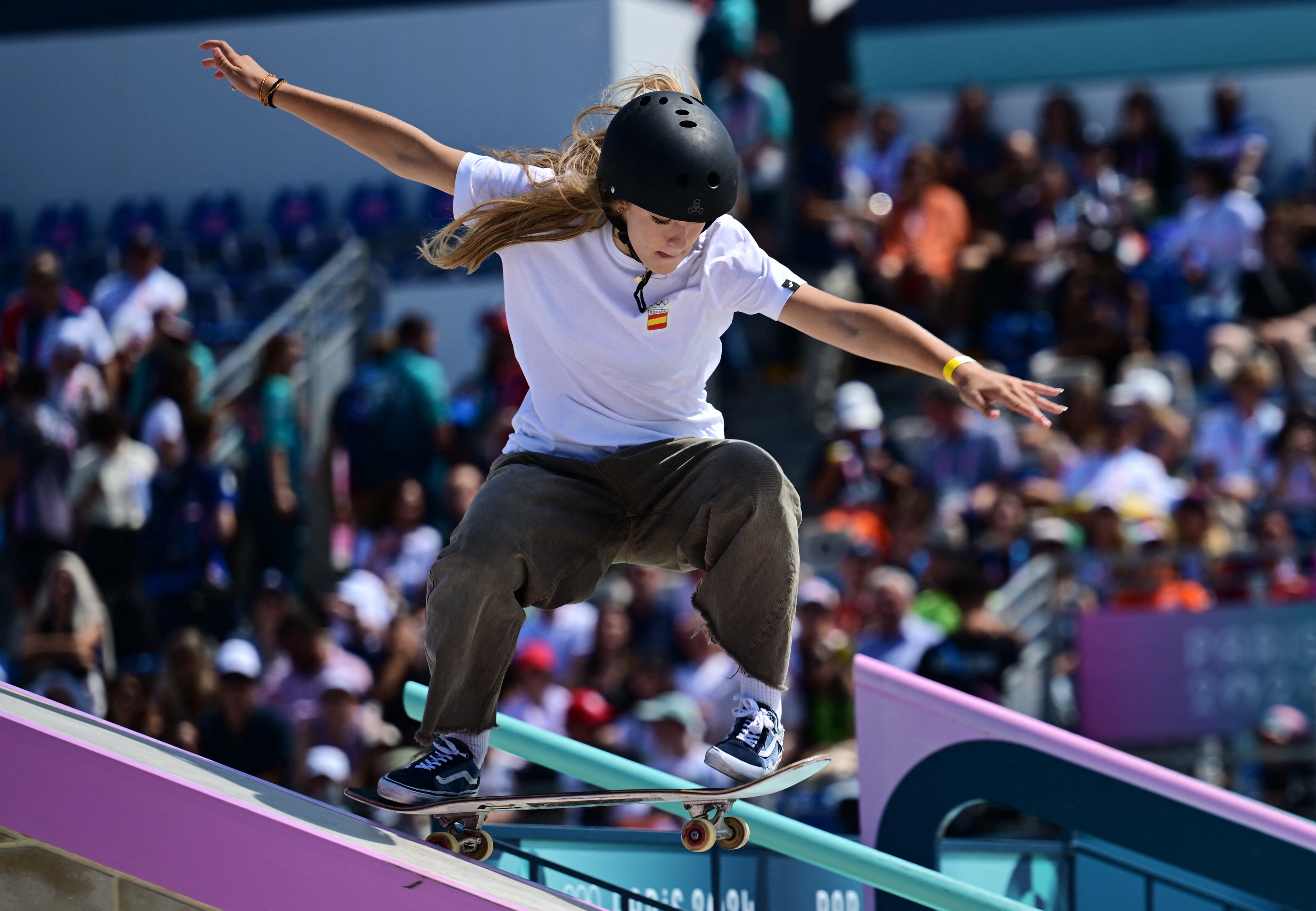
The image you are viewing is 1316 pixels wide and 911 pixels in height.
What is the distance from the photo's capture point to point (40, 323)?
10.3 m

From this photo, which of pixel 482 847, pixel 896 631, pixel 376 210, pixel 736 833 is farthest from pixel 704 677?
pixel 376 210

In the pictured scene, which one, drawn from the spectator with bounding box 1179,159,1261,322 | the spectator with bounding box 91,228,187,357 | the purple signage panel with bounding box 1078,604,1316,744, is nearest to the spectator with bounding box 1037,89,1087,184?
the spectator with bounding box 1179,159,1261,322

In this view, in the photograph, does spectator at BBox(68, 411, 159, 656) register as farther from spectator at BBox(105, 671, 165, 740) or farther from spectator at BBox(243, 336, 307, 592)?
spectator at BBox(105, 671, 165, 740)

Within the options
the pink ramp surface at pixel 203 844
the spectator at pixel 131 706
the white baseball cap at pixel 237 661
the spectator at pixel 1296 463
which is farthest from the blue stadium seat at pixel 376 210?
the pink ramp surface at pixel 203 844

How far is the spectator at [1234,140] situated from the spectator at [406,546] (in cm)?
581

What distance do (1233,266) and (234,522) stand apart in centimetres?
642

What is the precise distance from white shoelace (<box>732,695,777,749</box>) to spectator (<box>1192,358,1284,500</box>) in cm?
571

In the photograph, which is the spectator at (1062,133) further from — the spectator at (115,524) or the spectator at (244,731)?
the spectator at (244,731)

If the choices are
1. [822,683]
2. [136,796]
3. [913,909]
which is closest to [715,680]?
[822,683]

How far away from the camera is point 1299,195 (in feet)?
35.9

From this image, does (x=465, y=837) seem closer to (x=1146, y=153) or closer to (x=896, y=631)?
(x=896, y=631)

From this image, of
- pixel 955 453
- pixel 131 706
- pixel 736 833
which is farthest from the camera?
pixel 955 453

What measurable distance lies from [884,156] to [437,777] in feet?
30.5

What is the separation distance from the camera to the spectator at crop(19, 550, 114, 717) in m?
8.09
